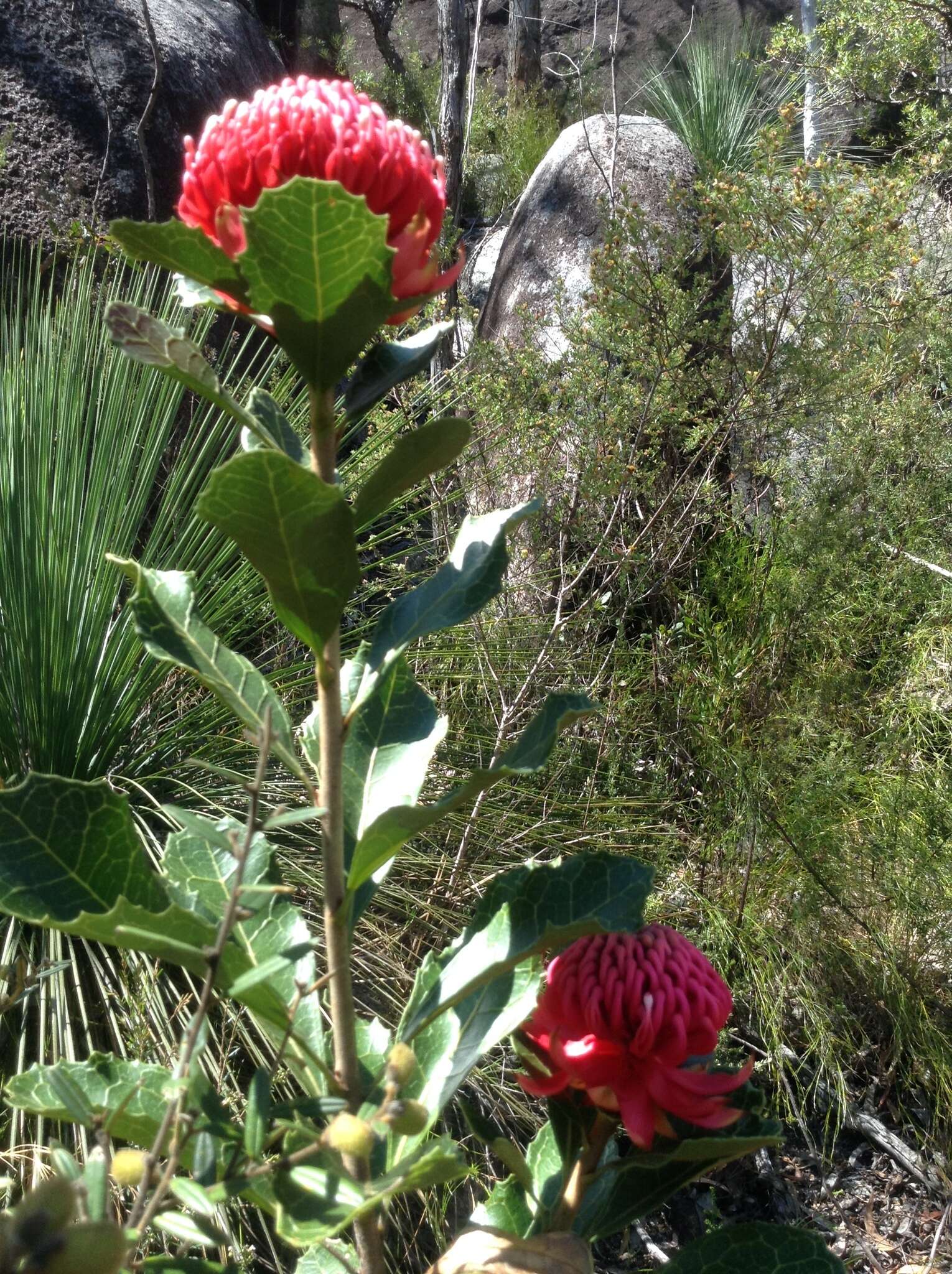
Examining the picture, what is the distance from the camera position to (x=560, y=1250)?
0.66m

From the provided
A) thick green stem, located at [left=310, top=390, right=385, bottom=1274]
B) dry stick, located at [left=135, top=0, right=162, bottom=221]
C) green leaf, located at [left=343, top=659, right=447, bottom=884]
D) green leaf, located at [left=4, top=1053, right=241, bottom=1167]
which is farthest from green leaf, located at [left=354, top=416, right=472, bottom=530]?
dry stick, located at [left=135, top=0, right=162, bottom=221]

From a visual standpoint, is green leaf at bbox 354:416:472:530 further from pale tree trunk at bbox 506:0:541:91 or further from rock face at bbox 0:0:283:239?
pale tree trunk at bbox 506:0:541:91

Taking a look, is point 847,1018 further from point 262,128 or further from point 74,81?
point 74,81

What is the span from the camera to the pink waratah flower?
606 millimetres

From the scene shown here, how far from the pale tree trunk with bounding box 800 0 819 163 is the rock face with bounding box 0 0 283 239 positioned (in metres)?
3.10

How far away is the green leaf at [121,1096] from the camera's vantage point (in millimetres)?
602

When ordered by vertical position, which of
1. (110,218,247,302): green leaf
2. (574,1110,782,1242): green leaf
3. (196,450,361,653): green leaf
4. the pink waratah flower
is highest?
the pink waratah flower

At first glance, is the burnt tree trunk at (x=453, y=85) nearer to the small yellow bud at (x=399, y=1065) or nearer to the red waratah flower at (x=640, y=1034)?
the red waratah flower at (x=640, y=1034)

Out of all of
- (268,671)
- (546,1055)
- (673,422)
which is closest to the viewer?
(546,1055)

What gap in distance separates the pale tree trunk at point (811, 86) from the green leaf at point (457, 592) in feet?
17.6

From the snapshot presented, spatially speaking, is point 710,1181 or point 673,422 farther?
point 673,422

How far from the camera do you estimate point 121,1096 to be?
666 mm

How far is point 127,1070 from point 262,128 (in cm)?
60

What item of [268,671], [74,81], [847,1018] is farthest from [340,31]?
[847,1018]
